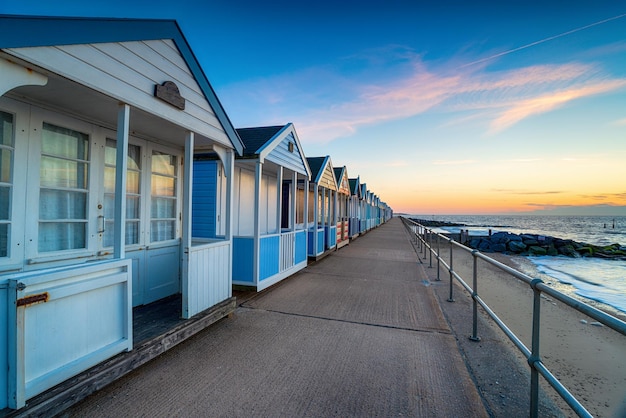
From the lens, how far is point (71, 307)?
2299mm

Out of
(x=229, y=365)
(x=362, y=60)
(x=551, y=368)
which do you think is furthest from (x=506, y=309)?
(x=362, y=60)

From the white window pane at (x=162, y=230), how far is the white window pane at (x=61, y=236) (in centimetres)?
112

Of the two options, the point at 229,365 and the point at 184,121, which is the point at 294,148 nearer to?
the point at 184,121

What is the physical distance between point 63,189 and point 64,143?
509 millimetres

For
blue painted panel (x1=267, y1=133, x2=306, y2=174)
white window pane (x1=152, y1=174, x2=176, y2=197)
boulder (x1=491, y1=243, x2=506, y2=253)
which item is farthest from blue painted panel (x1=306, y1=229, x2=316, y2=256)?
boulder (x1=491, y1=243, x2=506, y2=253)

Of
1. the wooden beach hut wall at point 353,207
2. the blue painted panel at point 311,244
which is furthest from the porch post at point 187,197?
the wooden beach hut wall at point 353,207

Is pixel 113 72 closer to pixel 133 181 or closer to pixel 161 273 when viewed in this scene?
pixel 133 181

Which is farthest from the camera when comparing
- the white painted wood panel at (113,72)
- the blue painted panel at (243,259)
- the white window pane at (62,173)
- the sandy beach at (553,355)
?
the blue painted panel at (243,259)

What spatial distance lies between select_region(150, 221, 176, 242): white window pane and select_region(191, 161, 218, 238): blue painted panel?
124 centimetres

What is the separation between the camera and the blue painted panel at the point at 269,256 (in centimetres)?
610

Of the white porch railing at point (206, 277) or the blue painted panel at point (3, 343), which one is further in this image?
the white porch railing at point (206, 277)

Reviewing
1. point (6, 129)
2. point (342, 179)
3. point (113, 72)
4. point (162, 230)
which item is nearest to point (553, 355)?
point (162, 230)

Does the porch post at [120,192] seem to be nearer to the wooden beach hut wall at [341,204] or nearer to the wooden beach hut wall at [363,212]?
the wooden beach hut wall at [341,204]

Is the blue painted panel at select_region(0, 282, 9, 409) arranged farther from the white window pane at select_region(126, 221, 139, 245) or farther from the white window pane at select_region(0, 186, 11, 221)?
the white window pane at select_region(126, 221, 139, 245)
